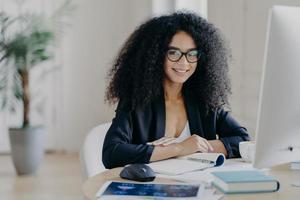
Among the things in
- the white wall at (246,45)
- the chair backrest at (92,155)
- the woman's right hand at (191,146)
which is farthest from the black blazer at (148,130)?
the white wall at (246,45)

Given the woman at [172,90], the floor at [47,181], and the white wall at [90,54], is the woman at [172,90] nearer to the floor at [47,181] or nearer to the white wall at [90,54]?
the floor at [47,181]

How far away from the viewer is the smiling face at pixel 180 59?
2.17 metres

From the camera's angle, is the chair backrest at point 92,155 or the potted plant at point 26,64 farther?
the potted plant at point 26,64

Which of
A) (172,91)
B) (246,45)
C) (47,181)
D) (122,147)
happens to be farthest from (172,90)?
(47,181)

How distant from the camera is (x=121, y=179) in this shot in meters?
1.71

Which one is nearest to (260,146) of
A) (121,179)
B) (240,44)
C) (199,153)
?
(121,179)

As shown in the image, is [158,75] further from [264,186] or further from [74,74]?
[74,74]

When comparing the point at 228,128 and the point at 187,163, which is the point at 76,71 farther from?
the point at 187,163

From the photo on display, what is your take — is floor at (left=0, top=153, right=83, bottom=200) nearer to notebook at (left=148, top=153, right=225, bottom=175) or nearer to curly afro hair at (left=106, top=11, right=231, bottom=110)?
curly afro hair at (left=106, top=11, right=231, bottom=110)

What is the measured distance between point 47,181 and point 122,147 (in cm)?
252

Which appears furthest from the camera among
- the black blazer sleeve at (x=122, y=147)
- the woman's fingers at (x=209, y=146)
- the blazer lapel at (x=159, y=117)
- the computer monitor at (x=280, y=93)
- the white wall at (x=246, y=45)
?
the white wall at (x=246, y=45)

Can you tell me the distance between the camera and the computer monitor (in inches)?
53.7

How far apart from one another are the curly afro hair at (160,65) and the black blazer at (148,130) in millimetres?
40

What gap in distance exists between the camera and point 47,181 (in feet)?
14.5
